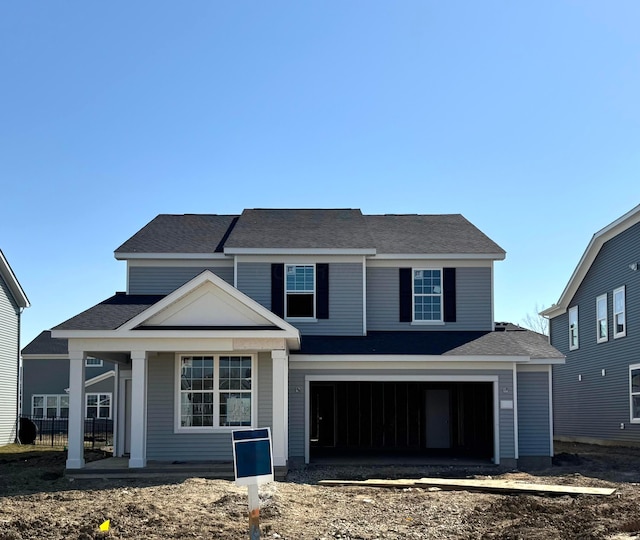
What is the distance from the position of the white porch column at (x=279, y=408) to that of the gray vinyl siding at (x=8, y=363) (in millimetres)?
14810

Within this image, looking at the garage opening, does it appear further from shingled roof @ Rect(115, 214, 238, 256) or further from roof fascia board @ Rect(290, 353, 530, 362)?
shingled roof @ Rect(115, 214, 238, 256)

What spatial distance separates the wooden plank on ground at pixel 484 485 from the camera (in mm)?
14750

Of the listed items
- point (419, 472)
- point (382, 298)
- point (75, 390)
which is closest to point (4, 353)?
point (75, 390)

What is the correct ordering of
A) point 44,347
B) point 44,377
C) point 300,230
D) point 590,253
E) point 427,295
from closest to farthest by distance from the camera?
1. point 427,295
2. point 300,230
3. point 590,253
4. point 44,377
5. point 44,347

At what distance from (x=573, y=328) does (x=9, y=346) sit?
68.1 ft

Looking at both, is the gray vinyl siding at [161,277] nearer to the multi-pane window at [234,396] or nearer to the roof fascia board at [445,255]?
the multi-pane window at [234,396]

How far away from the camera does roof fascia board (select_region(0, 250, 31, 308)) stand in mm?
28766

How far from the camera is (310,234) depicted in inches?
928

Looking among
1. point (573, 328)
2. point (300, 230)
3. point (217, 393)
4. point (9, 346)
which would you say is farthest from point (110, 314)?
point (573, 328)

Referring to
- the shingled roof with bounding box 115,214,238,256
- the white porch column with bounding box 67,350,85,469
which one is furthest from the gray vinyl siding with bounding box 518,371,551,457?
the white porch column with bounding box 67,350,85,469

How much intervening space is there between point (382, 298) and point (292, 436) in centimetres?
489

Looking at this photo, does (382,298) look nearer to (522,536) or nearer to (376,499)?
(376,499)

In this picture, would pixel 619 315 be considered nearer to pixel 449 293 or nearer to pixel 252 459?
pixel 449 293

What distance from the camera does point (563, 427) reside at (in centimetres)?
3169
